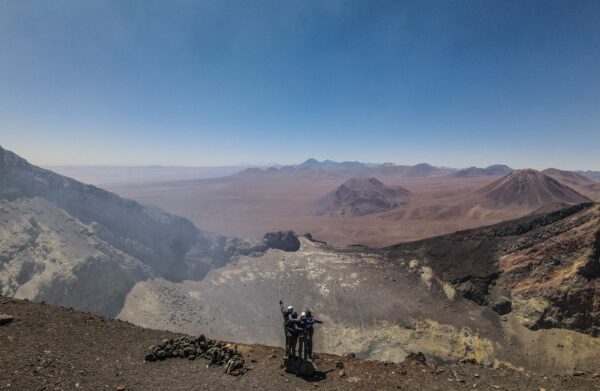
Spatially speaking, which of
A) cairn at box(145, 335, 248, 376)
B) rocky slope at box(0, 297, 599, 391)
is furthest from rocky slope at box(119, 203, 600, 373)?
cairn at box(145, 335, 248, 376)

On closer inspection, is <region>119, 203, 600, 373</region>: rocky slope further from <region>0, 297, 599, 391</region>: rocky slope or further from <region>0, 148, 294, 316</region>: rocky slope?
<region>0, 297, 599, 391</region>: rocky slope

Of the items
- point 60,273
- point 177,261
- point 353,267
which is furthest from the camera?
point 177,261

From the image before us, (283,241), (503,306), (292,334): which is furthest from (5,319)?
(283,241)

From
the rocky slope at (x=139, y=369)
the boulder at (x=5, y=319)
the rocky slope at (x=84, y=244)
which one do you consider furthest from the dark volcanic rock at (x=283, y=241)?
the boulder at (x=5, y=319)

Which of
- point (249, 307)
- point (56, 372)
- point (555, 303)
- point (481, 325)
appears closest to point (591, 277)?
point (555, 303)

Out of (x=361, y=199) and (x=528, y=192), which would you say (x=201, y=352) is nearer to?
(x=528, y=192)

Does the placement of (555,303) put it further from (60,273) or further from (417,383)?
(60,273)

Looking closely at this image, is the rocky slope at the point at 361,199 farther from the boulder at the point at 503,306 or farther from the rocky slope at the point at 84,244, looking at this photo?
the boulder at the point at 503,306

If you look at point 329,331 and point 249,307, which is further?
point 249,307
